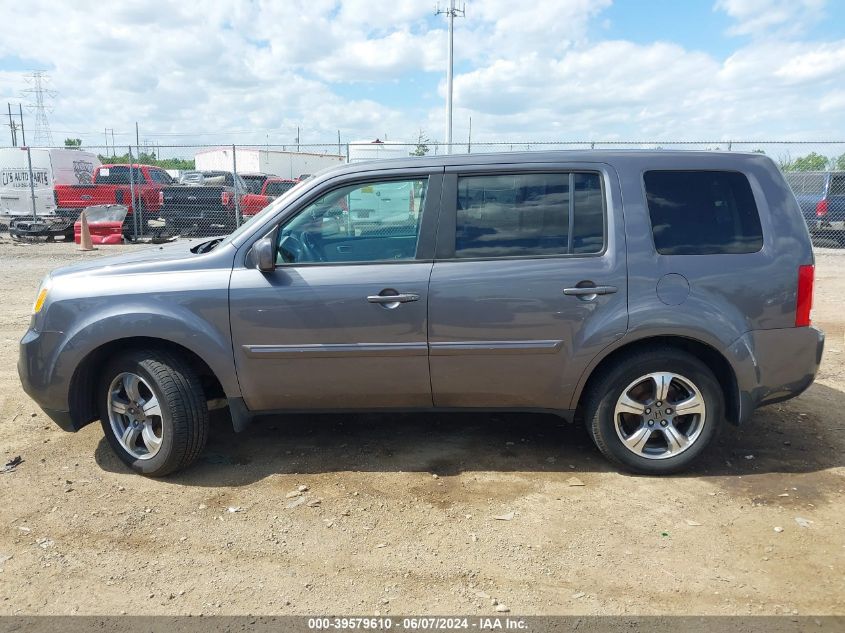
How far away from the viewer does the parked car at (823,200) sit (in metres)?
14.7

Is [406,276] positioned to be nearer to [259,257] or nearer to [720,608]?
[259,257]

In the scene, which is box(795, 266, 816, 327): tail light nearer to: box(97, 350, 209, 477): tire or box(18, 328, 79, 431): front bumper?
box(97, 350, 209, 477): tire

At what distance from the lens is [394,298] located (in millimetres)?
3709

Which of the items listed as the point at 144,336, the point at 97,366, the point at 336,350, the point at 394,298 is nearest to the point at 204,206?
the point at 97,366

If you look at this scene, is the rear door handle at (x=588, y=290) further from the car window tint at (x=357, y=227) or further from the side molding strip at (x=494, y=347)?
the car window tint at (x=357, y=227)

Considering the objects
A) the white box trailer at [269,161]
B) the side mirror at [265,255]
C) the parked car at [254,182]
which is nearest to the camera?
the side mirror at [265,255]

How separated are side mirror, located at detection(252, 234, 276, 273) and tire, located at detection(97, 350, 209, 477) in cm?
79

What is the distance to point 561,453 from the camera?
4273 millimetres

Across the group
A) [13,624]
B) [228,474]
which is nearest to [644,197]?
[228,474]

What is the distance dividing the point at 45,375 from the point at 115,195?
49.7 ft

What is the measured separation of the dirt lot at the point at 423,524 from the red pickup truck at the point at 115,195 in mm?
13757

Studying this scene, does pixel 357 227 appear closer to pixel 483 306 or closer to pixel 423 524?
pixel 483 306

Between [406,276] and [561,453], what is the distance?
1578 millimetres

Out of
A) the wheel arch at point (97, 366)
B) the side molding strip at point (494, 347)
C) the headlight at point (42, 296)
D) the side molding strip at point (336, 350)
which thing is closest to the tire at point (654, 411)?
the side molding strip at point (494, 347)
